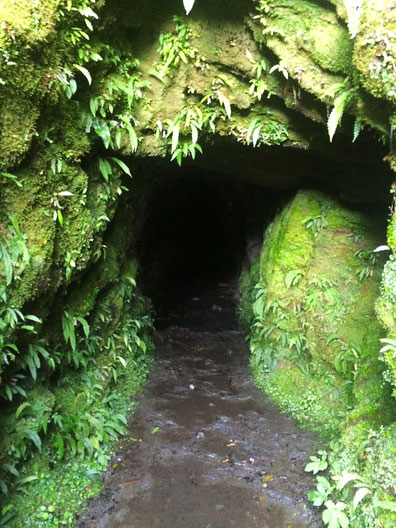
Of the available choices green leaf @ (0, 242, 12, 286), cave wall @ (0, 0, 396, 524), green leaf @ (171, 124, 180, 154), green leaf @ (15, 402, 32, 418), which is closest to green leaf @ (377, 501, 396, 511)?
cave wall @ (0, 0, 396, 524)

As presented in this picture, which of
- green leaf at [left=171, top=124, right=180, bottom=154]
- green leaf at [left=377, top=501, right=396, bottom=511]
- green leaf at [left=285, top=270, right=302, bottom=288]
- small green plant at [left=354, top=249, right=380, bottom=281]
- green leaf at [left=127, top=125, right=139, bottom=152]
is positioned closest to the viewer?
green leaf at [left=377, top=501, right=396, bottom=511]

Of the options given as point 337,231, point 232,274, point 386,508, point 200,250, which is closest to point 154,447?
point 386,508

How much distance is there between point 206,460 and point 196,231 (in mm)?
11482

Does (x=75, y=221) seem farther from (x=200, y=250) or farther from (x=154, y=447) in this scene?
(x=200, y=250)

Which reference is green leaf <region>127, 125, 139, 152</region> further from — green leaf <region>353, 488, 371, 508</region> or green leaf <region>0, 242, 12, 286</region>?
green leaf <region>353, 488, 371, 508</region>

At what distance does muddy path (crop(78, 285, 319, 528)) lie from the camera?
4.62 metres

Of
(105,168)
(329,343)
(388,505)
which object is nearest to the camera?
(388,505)

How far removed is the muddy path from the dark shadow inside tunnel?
336 centimetres

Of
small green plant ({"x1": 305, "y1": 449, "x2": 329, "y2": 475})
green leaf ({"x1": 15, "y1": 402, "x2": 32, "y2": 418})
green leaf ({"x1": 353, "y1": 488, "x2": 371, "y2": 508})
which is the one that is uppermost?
green leaf ({"x1": 353, "y1": 488, "x2": 371, "y2": 508})

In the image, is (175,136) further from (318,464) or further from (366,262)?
(318,464)

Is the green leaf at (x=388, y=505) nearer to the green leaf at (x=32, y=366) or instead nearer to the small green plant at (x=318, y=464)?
the small green plant at (x=318, y=464)

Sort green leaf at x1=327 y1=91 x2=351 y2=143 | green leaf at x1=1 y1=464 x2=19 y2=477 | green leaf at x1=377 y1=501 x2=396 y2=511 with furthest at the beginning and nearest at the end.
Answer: green leaf at x1=1 y1=464 x2=19 y2=477 → green leaf at x1=327 y1=91 x2=351 y2=143 → green leaf at x1=377 y1=501 x2=396 y2=511

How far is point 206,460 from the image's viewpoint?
214 inches

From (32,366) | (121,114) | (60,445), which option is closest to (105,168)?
(121,114)
